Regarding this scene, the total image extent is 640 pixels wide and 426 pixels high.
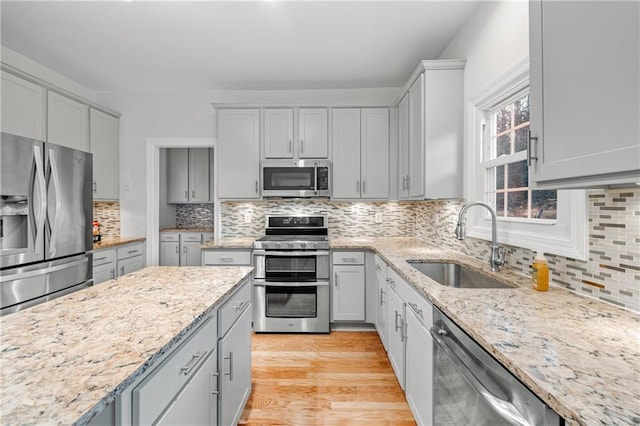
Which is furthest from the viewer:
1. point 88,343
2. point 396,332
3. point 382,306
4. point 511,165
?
point 382,306

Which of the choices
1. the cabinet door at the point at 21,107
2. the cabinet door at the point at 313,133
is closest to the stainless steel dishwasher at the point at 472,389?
the cabinet door at the point at 313,133

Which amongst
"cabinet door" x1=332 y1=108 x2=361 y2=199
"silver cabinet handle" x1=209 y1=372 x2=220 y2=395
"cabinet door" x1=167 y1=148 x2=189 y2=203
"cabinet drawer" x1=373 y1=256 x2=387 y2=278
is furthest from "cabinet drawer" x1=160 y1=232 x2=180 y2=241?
"silver cabinet handle" x1=209 y1=372 x2=220 y2=395

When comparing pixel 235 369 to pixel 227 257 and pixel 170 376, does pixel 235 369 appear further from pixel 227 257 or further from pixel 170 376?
pixel 227 257

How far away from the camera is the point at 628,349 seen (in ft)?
2.76

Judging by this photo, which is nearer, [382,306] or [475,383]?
[475,383]

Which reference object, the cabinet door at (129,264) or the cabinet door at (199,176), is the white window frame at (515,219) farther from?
the cabinet door at (199,176)

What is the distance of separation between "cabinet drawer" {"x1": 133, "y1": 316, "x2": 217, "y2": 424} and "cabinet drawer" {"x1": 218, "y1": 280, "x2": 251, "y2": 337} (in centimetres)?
12

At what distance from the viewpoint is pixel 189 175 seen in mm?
4961

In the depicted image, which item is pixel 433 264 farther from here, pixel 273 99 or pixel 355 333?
pixel 273 99

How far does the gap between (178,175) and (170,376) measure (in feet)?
15.0

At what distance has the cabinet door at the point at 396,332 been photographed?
2.02 meters

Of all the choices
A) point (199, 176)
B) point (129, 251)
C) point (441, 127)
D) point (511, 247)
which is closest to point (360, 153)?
point (441, 127)

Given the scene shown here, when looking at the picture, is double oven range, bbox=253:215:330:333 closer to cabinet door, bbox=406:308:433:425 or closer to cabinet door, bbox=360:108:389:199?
cabinet door, bbox=360:108:389:199

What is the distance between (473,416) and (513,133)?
173cm
